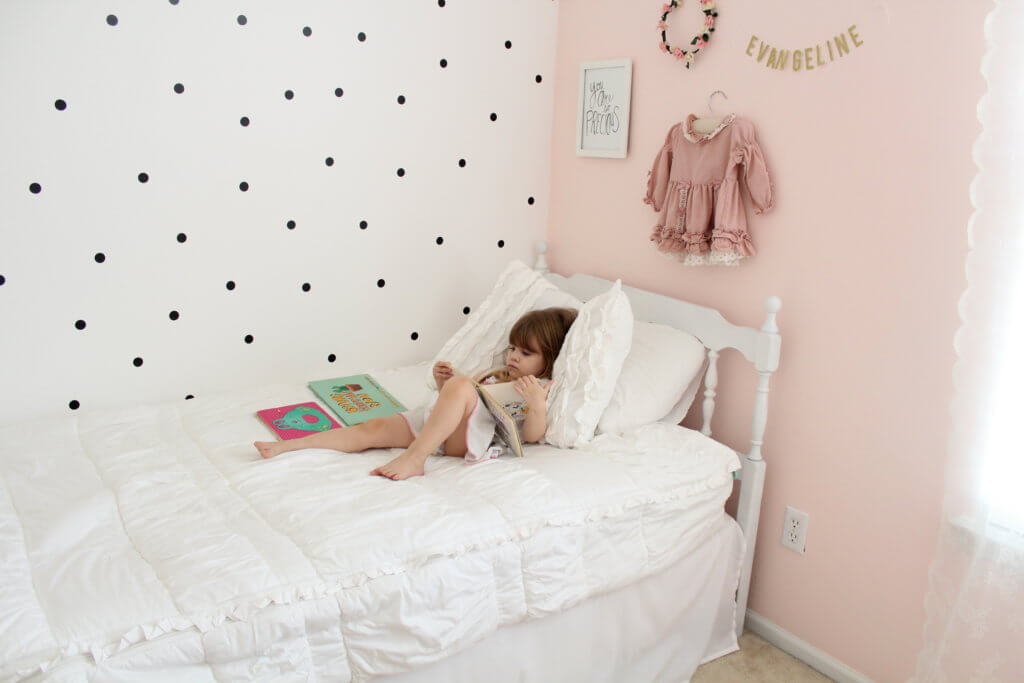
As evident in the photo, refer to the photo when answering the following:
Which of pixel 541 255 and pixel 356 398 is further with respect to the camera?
pixel 541 255

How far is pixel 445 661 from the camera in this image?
1500 millimetres

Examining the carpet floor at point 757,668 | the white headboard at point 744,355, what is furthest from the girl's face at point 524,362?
the carpet floor at point 757,668

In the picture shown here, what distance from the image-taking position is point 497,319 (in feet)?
7.83

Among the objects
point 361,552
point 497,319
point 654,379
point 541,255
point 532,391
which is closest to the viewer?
point 361,552

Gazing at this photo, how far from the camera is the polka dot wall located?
191cm

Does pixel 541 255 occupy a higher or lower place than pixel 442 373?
higher

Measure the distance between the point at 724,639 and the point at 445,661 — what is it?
93cm

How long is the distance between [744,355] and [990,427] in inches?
23.9

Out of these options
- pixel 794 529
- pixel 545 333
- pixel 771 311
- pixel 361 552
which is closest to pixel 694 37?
pixel 771 311

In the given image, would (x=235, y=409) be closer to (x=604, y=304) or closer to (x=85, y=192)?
(x=85, y=192)

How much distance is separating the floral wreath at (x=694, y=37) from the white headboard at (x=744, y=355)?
25.6 inches

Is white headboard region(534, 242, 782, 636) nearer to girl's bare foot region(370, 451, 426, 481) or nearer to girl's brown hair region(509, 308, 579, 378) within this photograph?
girl's brown hair region(509, 308, 579, 378)

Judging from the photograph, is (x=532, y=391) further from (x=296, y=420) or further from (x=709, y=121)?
(x=709, y=121)

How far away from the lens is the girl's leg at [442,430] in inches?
69.1
